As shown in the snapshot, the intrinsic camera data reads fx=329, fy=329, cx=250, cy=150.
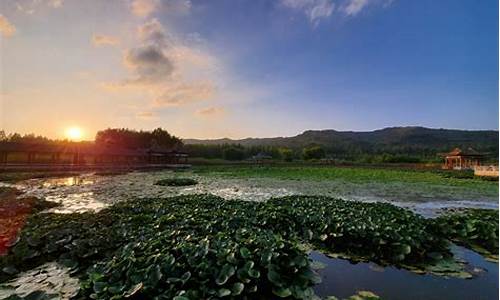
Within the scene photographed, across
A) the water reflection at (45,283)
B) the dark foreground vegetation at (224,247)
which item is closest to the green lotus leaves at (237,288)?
the dark foreground vegetation at (224,247)

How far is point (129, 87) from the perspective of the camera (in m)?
6.66

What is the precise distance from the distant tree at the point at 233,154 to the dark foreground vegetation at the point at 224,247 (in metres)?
45.3

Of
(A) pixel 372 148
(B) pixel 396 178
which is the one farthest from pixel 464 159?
(A) pixel 372 148

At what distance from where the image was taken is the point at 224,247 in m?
3.38

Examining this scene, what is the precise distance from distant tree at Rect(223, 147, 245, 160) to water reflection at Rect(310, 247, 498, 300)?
4794 cm

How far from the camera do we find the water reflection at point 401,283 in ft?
10.4

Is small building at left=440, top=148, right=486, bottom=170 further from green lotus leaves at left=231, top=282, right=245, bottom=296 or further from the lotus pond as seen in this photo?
green lotus leaves at left=231, top=282, right=245, bottom=296

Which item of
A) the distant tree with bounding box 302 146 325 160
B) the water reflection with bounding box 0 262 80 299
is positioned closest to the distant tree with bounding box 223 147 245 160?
the distant tree with bounding box 302 146 325 160

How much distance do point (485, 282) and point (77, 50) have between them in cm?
605

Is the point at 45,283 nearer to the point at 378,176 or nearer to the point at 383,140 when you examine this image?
the point at 378,176

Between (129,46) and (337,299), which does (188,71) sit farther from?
(337,299)

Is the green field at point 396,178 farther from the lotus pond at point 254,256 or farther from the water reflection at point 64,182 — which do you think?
the water reflection at point 64,182

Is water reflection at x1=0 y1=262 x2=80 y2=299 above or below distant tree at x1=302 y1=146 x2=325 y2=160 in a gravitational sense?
below

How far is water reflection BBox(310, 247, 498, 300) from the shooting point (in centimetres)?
317
